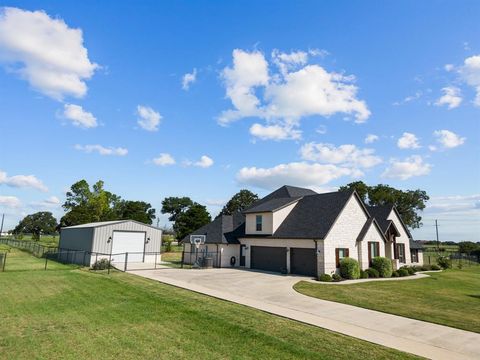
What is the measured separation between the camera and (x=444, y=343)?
9.16 meters

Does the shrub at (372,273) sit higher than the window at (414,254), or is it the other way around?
the window at (414,254)

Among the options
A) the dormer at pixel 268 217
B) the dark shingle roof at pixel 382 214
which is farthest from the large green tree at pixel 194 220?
the dark shingle roof at pixel 382 214

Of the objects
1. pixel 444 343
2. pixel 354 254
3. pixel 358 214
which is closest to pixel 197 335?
pixel 444 343

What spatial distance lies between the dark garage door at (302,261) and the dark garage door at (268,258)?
76 cm

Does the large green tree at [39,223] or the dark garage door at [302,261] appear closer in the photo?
the dark garage door at [302,261]

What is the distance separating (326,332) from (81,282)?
47.6ft

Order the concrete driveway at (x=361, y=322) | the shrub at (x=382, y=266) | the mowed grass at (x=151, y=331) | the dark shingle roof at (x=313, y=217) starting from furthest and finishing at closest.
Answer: the shrub at (x=382, y=266)
the dark shingle roof at (x=313, y=217)
the concrete driveway at (x=361, y=322)
the mowed grass at (x=151, y=331)

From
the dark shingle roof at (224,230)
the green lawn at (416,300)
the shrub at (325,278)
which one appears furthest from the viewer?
the dark shingle roof at (224,230)

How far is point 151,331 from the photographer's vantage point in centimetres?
951

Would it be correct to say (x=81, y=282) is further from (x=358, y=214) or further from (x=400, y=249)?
(x=400, y=249)

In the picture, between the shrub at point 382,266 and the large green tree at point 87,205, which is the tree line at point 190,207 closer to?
the large green tree at point 87,205

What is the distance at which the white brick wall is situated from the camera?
24.5 metres

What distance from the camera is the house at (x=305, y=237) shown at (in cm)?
2512

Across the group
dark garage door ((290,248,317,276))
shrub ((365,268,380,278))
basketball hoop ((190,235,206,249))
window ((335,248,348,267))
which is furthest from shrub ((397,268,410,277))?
basketball hoop ((190,235,206,249))
